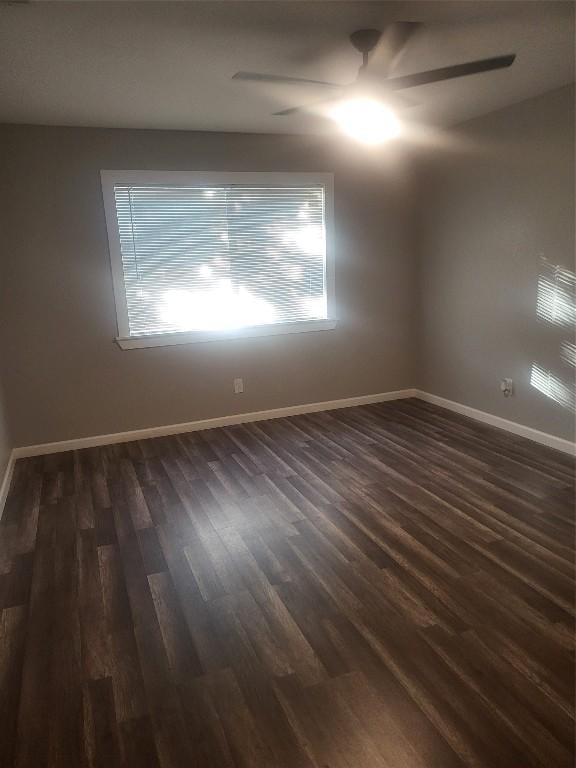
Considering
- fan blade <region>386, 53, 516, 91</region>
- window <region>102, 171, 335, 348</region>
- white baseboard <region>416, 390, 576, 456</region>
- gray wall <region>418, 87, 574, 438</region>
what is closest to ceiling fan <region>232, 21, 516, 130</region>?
fan blade <region>386, 53, 516, 91</region>

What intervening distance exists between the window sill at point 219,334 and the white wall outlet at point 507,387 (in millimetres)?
1597

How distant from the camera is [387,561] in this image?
8.07ft

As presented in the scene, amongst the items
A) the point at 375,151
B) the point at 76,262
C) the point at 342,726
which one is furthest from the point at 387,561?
the point at 375,151

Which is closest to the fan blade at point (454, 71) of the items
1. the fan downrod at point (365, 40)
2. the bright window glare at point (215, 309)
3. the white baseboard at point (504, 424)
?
the fan downrod at point (365, 40)

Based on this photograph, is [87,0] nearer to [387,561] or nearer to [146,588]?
[146,588]

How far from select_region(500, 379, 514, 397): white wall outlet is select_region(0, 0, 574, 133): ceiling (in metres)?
2.11

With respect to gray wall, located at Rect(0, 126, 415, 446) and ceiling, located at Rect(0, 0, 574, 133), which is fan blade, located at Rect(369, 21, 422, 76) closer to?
ceiling, located at Rect(0, 0, 574, 133)

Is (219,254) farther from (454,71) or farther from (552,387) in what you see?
(552,387)

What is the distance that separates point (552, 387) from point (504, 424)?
1.98 ft

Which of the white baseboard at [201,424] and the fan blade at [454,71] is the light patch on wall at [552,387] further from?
the fan blade at [454,71]

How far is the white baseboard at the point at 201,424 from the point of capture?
13.6 ft

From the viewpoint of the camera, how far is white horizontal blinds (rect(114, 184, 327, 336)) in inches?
161

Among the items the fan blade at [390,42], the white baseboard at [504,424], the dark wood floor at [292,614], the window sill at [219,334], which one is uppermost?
the fan blade at [390,42]

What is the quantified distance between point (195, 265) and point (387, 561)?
9.46 feet
